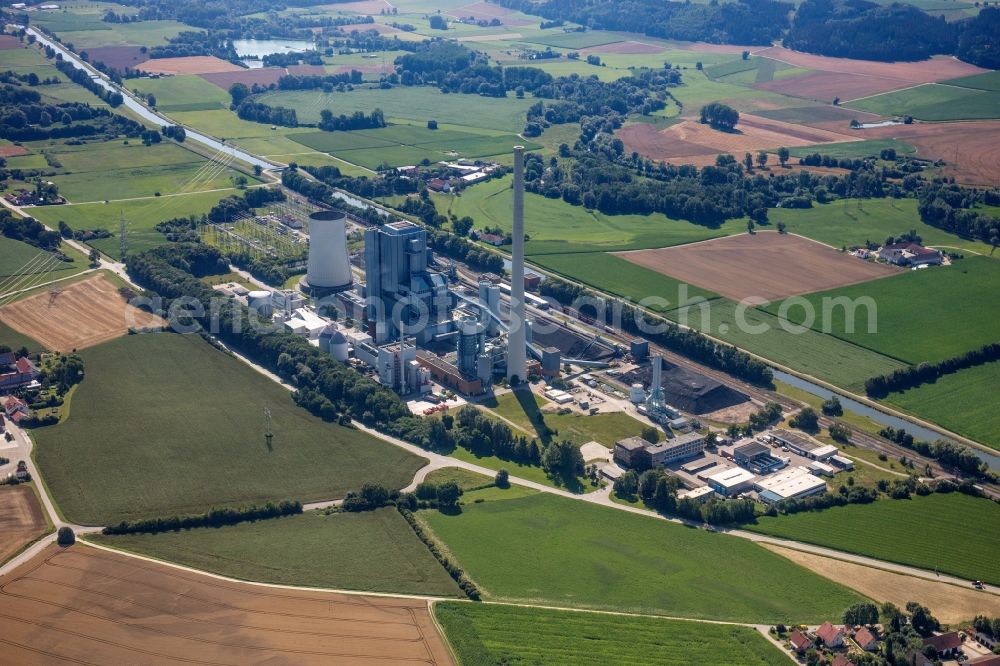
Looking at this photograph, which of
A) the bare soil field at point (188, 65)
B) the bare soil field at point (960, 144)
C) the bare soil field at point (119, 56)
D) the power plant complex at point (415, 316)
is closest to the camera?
the power plant complex at point (415, 316)

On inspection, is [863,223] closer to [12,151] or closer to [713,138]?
[713,138]

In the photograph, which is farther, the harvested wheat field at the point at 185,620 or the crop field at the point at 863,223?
the crop field at the point at 863,223

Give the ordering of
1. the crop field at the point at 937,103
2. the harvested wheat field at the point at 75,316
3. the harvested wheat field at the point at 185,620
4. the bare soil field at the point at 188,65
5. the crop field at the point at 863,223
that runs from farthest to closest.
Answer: the bare soil field at the point at 188,65
the crop field at the point at 937,103
the crop field at the point at 863,223
the harvested wheat field at the point at 75,316
the harvested wheat field at the point at 185,620

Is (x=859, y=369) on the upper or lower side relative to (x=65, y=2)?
lower

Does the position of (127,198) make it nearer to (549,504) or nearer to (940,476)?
(549,504)

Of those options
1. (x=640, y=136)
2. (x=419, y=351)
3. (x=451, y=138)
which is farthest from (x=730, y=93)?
(x=419, y=351)

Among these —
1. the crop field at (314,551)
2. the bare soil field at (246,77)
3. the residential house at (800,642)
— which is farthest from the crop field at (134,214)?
the residential house at (800,642)

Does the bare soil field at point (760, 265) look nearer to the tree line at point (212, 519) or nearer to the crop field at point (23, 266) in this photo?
the tree line at point (212, 519)
